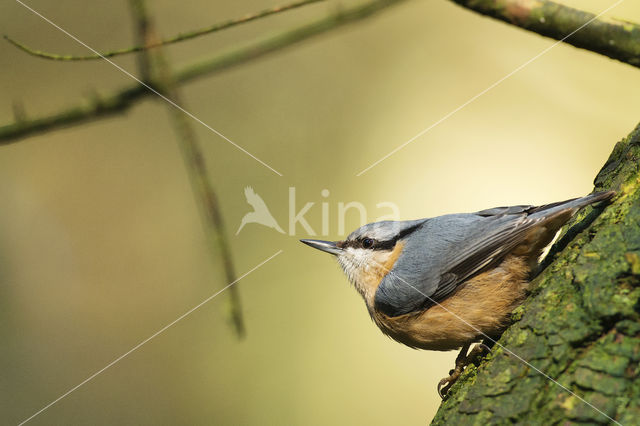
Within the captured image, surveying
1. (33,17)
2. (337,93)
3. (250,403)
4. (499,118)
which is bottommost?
(250,403)

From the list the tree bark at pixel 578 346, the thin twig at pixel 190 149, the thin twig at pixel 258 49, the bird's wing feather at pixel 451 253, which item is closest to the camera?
the tree bark at pixel 578 346

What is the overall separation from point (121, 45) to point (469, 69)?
9.18ft

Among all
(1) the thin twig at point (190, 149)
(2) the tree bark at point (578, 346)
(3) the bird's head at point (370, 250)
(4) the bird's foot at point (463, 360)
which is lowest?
(4) the bird's foot at point (463, 360)

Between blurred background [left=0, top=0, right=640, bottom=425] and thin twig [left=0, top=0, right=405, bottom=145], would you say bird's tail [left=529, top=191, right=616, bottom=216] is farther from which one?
blurred background [left=0, top=0, right=640, bottom=425]

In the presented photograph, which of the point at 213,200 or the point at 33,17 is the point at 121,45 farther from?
the point at 213,200

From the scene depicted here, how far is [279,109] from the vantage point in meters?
4.59

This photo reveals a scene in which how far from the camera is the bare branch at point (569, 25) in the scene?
64.0 inches

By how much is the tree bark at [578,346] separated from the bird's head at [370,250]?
1172 mm

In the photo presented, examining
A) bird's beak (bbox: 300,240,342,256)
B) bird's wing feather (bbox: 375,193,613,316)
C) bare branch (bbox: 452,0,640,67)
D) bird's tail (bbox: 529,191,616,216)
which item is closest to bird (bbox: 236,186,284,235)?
bird's beak (bbox: 300,240,342,256)

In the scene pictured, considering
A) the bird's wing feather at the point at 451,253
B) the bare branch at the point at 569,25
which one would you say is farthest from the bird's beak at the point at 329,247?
the bare branch at the point at 569,25

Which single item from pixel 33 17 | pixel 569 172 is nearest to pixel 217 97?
pixel 33 17

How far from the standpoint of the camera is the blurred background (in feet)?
12.9

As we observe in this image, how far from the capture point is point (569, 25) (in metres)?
1.65

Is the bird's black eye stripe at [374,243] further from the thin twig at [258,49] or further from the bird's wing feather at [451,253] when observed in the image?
the thin twig at [258,49]
